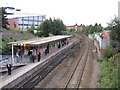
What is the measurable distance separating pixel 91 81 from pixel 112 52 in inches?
355

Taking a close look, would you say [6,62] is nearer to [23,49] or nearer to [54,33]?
[23,49]

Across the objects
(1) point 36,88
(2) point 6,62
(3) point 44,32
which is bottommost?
(1) point 36,88

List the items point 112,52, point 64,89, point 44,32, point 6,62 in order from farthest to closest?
point 44,32 < point 112,52 < point 6,62 < point 64,89

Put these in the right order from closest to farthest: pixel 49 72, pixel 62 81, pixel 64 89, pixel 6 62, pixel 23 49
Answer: pixel 64 89
pixel 62 81
pixel 6 62
pixel 49 72
pixel 23 49


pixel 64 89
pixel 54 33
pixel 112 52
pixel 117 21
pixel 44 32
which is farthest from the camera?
pixel 54 33

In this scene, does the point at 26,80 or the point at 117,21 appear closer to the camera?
the point at 26,80

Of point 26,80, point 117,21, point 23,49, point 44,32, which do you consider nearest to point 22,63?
point 23,49

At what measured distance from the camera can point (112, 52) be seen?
21.7 metres

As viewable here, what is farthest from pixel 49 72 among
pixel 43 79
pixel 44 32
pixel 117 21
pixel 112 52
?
pixel 44 32

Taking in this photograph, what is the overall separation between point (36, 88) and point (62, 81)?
8.16ft

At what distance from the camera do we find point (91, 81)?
45.4ft

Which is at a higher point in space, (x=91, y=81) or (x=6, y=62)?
(x=6, y=62)

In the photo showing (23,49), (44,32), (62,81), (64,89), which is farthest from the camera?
(44,32)

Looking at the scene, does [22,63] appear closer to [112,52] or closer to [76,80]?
[76,80]
